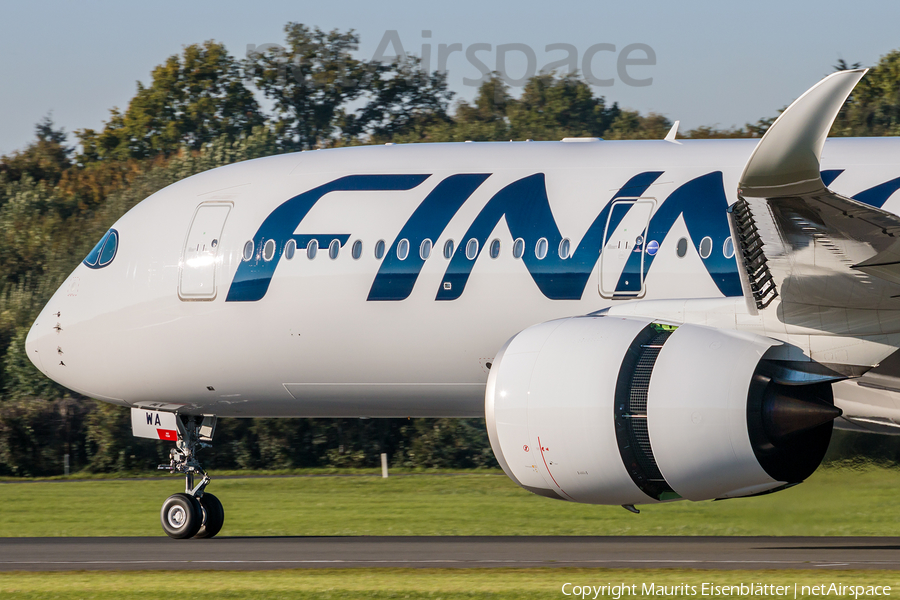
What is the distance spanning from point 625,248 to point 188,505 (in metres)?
5.73

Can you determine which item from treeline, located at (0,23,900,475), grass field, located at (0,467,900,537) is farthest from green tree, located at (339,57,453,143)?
grass field, located at (0,467,900,537)

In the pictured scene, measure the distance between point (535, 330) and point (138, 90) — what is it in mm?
45955

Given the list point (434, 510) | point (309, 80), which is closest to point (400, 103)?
point (309, 80)

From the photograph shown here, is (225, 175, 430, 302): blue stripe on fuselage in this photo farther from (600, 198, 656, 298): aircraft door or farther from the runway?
the runway

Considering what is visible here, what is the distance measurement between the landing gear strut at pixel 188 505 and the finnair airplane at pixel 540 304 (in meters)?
0.02

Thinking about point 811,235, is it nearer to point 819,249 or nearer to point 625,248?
point 819,249

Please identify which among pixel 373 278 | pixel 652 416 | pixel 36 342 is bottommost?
pixel 652 416

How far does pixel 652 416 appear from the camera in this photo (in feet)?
30.6

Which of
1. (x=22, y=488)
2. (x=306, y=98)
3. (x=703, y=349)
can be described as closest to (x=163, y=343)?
(x=703, y=349)

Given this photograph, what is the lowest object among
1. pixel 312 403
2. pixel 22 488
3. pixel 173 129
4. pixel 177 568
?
pixel 22 488

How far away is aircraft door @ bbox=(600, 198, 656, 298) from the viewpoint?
11.5 meters

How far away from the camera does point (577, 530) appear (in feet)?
51.1

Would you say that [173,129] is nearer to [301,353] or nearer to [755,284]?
[301,353]

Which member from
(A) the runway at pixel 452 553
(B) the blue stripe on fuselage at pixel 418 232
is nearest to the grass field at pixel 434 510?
(A) the runway at pixel 452 553
